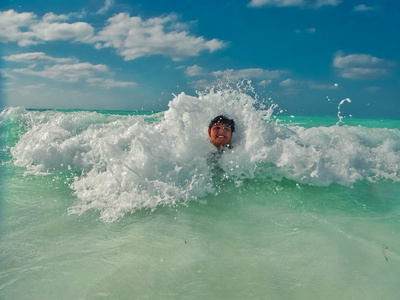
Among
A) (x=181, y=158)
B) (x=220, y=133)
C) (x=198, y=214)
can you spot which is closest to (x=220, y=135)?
(x=220, y=133)

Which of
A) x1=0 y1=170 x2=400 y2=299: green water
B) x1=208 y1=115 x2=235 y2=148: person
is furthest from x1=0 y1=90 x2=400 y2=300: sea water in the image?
x1=208 y1=115 x2=235 y2=148: person

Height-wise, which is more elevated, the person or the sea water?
the person

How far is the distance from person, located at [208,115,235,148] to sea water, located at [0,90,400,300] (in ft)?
0.55

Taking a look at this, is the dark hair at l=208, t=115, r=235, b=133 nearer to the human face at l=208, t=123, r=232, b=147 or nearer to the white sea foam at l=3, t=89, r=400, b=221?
the human face at l=208, t=123, r=232, b=147

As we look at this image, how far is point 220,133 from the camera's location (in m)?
5.77

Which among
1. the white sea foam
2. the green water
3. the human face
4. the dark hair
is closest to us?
the green water

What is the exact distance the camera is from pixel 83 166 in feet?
19.2

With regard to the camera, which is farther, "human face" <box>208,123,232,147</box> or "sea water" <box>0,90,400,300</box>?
"human face" <box>208,123,232,147</box>

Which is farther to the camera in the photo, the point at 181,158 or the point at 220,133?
the point at 220,133

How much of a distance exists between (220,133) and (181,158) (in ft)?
3.15

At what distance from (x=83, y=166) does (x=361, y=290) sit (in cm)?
498

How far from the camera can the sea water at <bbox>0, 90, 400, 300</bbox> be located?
2.41 meters

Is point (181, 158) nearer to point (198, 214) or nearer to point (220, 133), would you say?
point (220, 133)

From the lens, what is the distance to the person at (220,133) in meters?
5.77
